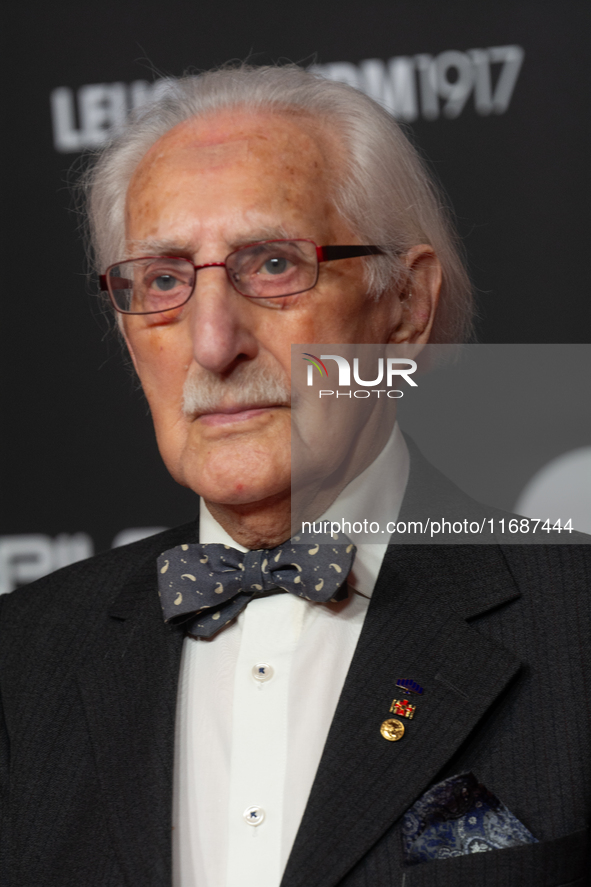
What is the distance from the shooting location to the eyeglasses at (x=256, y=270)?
155 cm

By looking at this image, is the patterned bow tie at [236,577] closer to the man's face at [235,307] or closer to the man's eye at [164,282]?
the man's face at [235,307]

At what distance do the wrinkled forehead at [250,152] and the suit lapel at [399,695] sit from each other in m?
0.69

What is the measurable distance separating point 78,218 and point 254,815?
6.22 feet

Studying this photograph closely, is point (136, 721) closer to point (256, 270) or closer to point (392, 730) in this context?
point (392, 730)

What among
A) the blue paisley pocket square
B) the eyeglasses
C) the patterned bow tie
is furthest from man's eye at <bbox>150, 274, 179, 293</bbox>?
the blue paisley pocket square

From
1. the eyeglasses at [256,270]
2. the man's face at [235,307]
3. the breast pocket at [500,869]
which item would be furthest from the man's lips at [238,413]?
the breast pocket at [500,869]

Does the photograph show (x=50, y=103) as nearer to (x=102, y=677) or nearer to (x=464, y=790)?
(x=102, y=677)

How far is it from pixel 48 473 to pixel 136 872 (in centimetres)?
157

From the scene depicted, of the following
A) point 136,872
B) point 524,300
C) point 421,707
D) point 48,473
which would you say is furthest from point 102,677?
point 524,300

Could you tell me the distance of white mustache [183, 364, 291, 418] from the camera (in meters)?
1.52

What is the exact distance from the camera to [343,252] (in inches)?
63.2

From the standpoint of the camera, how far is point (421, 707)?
1.38 metres

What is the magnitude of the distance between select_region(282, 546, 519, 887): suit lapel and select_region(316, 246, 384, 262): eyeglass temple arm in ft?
1.74

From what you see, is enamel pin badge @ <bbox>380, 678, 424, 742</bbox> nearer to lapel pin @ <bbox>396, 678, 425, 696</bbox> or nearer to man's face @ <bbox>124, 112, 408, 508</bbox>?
lapel pin @ <bbox>396, 678, 425, 696</bbox>
